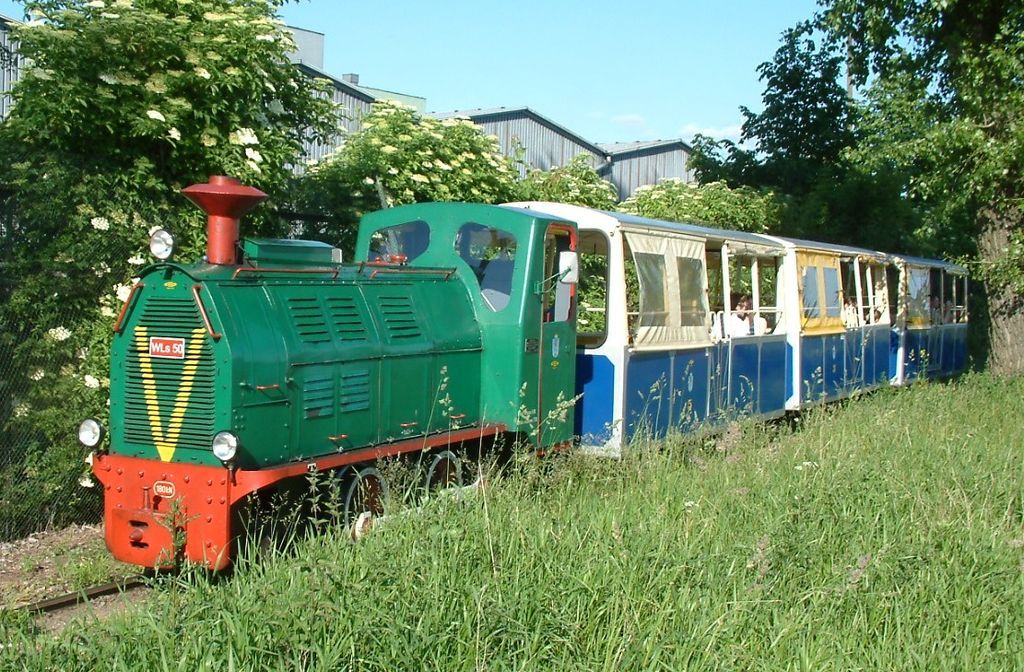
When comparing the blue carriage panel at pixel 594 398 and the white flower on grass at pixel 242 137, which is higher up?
the white flower on grass at pixel 242 137

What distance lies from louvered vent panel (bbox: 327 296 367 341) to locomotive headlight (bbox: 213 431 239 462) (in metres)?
1.18

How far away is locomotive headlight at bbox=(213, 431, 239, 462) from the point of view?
6.05 metres

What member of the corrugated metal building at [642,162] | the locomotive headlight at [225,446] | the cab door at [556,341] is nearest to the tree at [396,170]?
the cab door at [556,341]

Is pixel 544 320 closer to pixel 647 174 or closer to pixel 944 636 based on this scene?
pixel 944 636

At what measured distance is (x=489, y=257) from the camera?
8.49m

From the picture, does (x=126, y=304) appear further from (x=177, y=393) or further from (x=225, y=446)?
(x=225, y=446)

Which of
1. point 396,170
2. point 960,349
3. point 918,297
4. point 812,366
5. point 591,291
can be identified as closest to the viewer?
point 396,170

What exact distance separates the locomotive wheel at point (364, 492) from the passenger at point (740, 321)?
5305mm

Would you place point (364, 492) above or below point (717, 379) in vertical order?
below

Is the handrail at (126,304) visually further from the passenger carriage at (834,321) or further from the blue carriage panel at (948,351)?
the blue carriage panel at (948,351)

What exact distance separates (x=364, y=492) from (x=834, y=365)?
9226 millimetres

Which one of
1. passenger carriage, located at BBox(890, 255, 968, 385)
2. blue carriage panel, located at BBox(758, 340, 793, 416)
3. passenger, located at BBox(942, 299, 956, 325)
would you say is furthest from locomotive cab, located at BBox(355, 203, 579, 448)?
passenger, located at BBox(942, 299, 956, 325)

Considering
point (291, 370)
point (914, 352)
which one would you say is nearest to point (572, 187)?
point (914, 352)

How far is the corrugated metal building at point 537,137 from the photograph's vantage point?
2972cm
